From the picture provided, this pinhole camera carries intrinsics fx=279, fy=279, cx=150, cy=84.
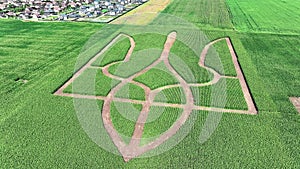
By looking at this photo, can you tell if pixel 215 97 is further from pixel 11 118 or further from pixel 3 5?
pixel 3 5

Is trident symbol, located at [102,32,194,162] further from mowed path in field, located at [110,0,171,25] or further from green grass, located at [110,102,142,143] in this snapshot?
mowed path in field, located at [110,0,171,25]

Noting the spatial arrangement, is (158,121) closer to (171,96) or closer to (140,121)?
(140,121)

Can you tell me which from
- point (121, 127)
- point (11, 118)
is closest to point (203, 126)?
point (121, 127)

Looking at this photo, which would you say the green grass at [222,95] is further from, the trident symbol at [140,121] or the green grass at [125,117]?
the green grass at [125,117]

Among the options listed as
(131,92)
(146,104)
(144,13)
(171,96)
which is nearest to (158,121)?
(146,104)

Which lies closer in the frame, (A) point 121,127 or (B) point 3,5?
(A) point 121,127

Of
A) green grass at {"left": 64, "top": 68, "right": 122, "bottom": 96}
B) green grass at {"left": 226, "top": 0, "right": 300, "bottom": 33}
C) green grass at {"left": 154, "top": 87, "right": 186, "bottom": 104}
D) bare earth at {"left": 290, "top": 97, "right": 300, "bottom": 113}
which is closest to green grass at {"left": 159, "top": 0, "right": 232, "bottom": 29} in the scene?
green grass at {"left": 226, "top": 0, "right": 300, "bottom": 33}
